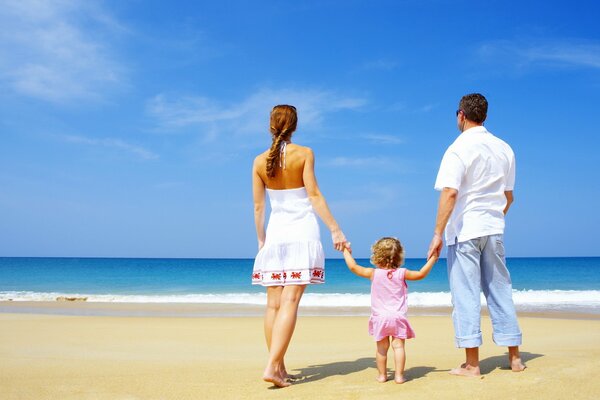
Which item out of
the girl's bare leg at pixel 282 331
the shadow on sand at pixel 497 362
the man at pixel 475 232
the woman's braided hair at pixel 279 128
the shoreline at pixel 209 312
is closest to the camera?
the girl's bare leg at pixel 282 331

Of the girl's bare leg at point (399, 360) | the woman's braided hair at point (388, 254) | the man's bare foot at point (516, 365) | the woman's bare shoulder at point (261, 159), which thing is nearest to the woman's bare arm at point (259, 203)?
the woman's bare shoulder at point (261, 159)

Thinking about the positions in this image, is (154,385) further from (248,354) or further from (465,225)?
(465,225)

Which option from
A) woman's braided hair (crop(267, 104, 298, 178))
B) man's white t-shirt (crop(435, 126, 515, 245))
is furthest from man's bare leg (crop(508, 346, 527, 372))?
woman's braided hair (crop(267, 104, 298, 178))

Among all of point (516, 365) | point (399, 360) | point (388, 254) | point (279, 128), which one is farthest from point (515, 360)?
point (279, 128)

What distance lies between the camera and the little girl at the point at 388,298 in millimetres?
3912

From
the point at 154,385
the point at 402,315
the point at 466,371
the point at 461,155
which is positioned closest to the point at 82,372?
the point at 154,385

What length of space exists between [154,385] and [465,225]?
2714 millimetres

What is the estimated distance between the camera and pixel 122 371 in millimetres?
4656

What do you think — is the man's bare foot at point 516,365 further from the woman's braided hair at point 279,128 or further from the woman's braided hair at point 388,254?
the woman's braided hair at point 279,128

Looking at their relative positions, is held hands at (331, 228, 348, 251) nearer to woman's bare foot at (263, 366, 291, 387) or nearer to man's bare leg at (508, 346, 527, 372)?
woman's bare foot at (263, 366, 291, 387)

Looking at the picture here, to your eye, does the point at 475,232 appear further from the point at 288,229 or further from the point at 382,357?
the point at 288,229

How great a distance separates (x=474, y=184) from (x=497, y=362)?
173 centimetres

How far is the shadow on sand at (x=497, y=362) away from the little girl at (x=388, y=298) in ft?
2.62

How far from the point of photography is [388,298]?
4.03 m
